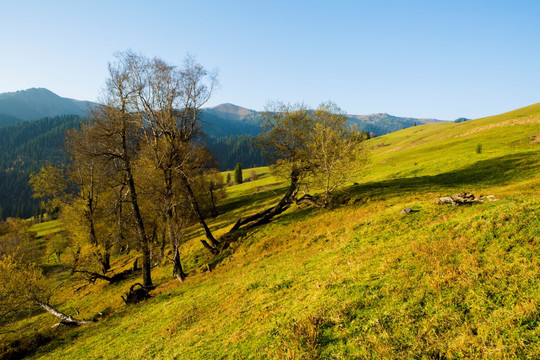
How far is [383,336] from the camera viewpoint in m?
6.51

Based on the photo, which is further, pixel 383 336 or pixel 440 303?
pixel 440 303

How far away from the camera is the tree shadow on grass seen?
26.2m

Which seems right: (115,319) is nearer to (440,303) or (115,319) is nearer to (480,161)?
(440,303)

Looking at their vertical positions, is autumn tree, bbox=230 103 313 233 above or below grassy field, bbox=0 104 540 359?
above

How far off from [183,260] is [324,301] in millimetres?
23071

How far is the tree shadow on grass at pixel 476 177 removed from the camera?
26203 millimetres

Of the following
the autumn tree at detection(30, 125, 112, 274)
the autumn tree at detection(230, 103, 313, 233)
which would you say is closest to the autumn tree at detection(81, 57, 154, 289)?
the autumn tree at detection(230, 103, 313, 233)

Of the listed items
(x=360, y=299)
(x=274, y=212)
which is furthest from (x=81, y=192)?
(x=360, y=299)

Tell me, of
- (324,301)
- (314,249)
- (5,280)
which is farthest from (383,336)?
(5,280)

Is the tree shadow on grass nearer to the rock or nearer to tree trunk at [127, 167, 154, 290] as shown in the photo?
the rock

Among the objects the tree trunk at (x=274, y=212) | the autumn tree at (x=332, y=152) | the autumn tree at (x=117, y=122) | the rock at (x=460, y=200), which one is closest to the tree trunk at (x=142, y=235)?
the autumn tree at (x=117, y=122)

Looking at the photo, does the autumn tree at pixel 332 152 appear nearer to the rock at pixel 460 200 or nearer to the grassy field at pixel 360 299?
the grassy field at pixel 360 299

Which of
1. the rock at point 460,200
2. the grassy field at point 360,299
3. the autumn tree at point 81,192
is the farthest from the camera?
the autumn tree at point 81,192

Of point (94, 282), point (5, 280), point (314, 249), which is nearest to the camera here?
point (314, 249)
